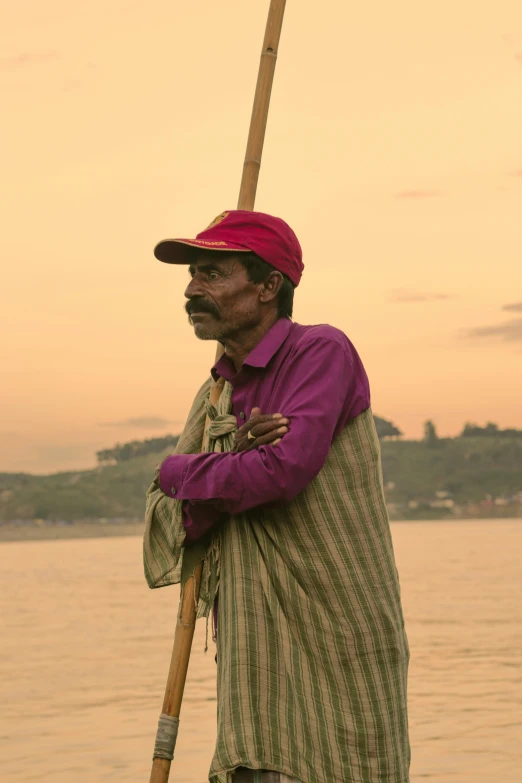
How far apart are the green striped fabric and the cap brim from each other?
0.47 meters

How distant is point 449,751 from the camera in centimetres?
979

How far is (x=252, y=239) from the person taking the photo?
2.96 m

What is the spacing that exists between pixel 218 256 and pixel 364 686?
99cm

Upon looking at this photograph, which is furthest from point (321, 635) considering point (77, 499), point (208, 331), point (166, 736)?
point (77, 499)

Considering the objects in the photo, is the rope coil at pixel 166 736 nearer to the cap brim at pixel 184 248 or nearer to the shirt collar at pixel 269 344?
the shirt collar at pixel 269 344

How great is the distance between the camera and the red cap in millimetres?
2949

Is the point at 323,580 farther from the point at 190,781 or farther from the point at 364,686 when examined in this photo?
the point at 190,781

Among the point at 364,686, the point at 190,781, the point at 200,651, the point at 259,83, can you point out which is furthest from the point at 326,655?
the point at 200,651

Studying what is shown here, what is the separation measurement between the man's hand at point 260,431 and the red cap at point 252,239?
364mm

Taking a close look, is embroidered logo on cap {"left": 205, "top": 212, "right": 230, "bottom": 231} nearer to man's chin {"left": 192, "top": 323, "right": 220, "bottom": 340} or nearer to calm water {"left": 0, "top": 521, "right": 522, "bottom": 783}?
man's chin {"left": 192, "top": 323, "right": 220, "bottom": 340}

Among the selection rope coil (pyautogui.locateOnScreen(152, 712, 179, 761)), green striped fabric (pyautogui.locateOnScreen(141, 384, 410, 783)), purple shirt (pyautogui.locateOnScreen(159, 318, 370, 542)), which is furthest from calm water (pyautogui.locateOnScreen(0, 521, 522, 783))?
purple shirt (pyautogui.locateOnScreen(159, 318, 370, 542))

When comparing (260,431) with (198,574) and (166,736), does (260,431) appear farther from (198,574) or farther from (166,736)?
(166,736)

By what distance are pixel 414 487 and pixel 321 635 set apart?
428 ft

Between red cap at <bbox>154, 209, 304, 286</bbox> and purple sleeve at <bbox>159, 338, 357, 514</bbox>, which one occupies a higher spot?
red cap at <bbox>154, 209, 304, 286</bbox>
